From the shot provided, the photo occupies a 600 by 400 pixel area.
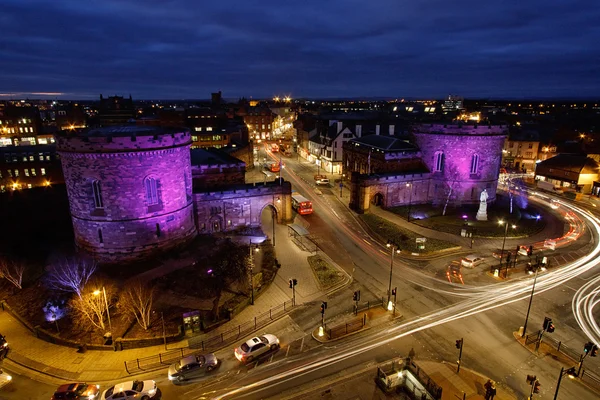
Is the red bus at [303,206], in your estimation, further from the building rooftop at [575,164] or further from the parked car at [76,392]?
the building rooftop at [575,164]

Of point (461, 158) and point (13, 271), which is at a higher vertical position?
point (461, 158)

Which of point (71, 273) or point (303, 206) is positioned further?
point (303, 206)

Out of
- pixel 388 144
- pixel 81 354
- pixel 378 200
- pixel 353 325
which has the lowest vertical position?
pixel 81 354

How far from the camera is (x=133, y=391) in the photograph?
67.6ft

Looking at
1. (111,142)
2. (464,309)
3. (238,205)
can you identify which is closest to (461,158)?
(464,309)

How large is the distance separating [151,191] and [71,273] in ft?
32.2

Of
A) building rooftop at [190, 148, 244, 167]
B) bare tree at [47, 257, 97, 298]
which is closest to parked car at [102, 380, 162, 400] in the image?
bare tree at [47, 257, 97, 298]

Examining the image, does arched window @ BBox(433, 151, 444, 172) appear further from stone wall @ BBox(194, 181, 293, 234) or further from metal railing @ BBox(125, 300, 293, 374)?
metal railing @ BBox(125, 300, 293, 374)

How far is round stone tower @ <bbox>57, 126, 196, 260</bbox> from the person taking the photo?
3241cm

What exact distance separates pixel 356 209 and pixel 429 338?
90.6ft

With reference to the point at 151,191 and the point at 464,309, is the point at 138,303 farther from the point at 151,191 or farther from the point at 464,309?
the point at 464,309

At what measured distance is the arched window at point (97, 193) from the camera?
3331 centimetres

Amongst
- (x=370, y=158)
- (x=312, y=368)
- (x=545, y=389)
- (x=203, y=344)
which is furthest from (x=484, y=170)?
(x=203, y=344)

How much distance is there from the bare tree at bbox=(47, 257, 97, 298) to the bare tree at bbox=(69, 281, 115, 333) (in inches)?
22.3
